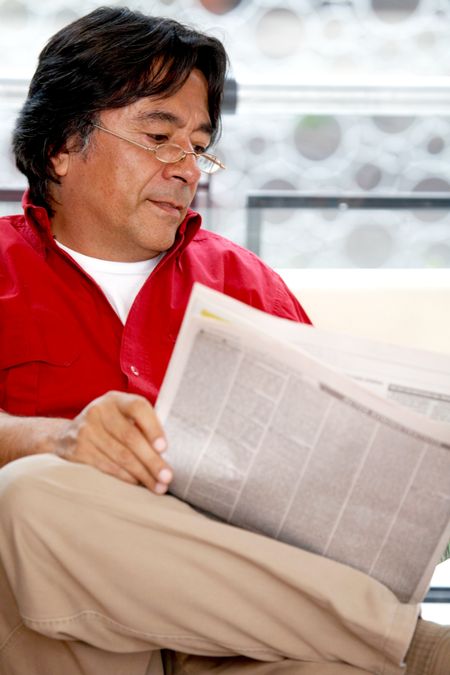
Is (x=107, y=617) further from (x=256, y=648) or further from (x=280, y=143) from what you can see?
(x=280, y=143)

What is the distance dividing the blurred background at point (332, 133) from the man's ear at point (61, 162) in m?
0.56

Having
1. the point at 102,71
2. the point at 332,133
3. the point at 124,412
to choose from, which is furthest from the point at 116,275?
the point at 332,133

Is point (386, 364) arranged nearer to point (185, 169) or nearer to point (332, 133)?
point (185, 169)

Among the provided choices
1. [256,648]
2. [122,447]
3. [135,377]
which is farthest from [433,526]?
[135,377]

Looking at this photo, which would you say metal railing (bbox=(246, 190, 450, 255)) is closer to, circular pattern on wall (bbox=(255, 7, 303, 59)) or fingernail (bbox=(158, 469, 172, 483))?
circular pattern on wall (bbox=(255, 7, 303, 59))

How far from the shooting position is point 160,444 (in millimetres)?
1146

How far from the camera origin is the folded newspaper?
3.63 feet

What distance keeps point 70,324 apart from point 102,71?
52 cm

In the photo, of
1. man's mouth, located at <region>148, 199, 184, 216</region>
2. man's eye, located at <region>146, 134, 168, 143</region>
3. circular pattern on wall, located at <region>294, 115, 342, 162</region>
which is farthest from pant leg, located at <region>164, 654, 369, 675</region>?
circular pattern on wall, located at <region>294, 115, 342, 162</region>

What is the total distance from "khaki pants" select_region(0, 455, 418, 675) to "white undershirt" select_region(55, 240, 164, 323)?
68 cm

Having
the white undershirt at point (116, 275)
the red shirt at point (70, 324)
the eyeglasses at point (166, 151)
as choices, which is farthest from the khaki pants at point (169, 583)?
the eyeglasses at point (166, 151)

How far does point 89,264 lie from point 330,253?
0.86 meters

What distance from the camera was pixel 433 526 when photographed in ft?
3.78

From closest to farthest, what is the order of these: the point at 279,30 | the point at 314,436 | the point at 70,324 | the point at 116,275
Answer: the point at 314,436 → the point at 70,324 → the point at 116,275 → the point at 279,30
